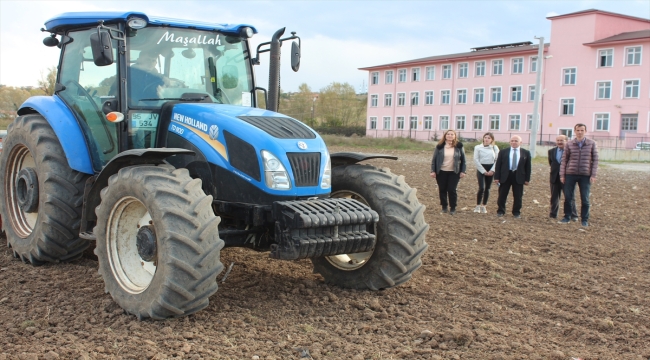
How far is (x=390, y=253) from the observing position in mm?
5156

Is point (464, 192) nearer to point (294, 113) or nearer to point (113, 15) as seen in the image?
point (113, 15)

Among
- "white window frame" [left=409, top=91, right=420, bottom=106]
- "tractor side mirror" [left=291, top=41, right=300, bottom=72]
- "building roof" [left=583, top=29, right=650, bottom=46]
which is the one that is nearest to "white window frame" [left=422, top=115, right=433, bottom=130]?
"white window frame" [left=409, top=91, right=420, bottom=106]

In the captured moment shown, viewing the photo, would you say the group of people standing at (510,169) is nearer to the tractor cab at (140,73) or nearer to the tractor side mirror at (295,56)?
the tractor side mirror at (295,56)

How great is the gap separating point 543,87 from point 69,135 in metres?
49.8

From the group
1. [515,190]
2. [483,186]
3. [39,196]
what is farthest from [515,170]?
[39,196]

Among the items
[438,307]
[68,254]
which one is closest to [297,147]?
[438,307]

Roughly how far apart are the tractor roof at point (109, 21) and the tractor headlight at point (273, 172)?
5.62 ft

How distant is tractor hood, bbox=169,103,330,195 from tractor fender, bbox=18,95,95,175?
98 cm

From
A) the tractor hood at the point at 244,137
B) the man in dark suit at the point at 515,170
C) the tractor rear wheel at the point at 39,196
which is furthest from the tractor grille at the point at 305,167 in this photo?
the man in dark suit at the point at 515,170

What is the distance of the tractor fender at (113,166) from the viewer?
466 cm

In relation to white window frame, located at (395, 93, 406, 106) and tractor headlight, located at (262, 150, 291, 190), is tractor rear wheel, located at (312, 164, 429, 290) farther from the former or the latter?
white window frame, located at (395, 93, 406, 106)

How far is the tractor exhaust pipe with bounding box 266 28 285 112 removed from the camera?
6.02m

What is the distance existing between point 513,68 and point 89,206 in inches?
2048

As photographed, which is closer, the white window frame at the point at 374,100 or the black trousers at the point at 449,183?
the black trousers at the point at 449,183
